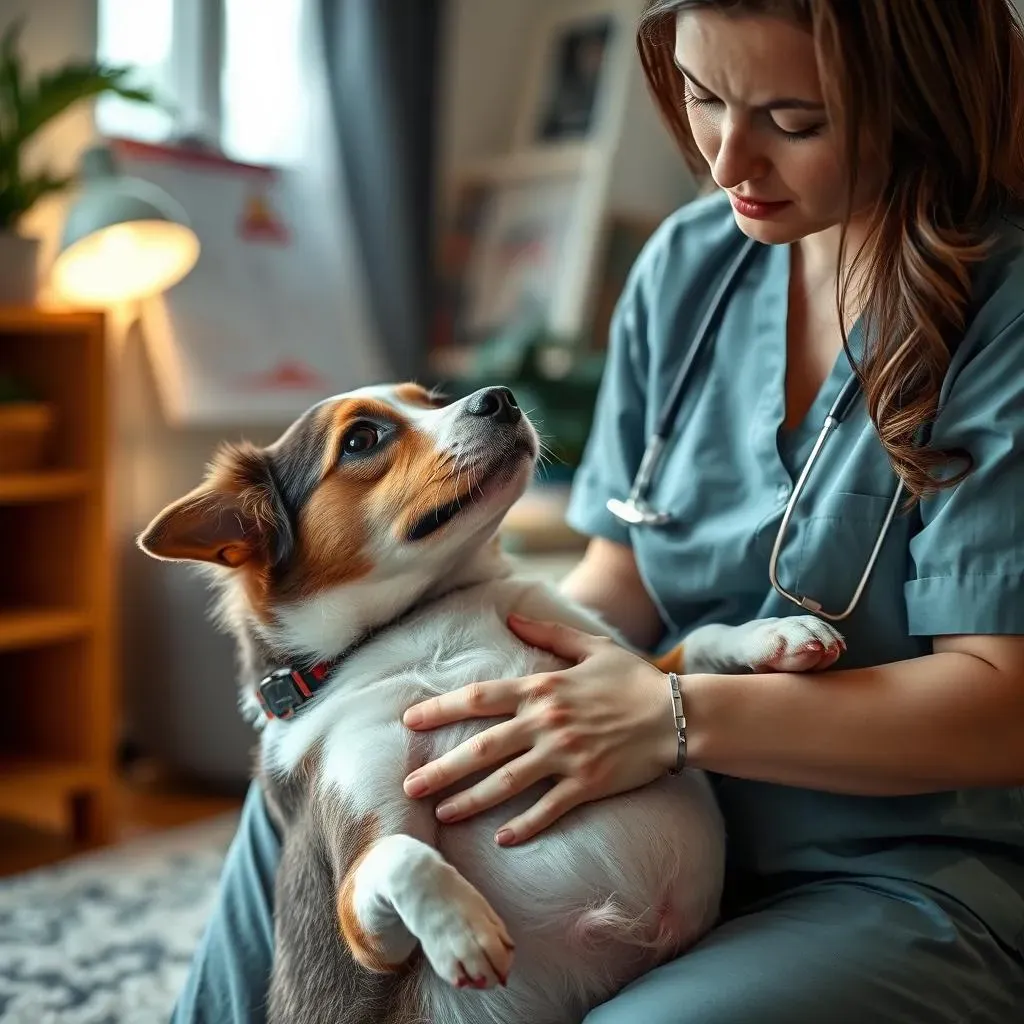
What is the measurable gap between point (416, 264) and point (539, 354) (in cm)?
71

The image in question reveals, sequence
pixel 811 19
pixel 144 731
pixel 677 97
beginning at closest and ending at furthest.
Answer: pixel 811 19, pixel 677 97, pixel 144 731

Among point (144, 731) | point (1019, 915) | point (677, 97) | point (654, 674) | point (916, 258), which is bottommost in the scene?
point (144, 731)

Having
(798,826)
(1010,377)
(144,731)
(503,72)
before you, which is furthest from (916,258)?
(503,72)

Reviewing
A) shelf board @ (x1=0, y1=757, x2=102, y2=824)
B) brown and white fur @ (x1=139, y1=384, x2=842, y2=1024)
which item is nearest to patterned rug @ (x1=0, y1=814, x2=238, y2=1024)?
shelf board @ (x1=0, y1=757, x2=102, y2=824)

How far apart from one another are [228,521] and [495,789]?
0.45 meters

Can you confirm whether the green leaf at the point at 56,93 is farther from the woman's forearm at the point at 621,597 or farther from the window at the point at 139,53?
the woman's forearm at the point at 621,597

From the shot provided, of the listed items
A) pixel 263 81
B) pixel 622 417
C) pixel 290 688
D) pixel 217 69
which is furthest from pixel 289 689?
pixel 263 81

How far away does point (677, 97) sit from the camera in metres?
1.35

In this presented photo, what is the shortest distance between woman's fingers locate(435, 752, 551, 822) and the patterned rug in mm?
1044

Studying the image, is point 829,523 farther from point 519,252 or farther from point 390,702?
point 519,252

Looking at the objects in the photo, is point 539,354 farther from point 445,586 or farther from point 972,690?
point 972,690

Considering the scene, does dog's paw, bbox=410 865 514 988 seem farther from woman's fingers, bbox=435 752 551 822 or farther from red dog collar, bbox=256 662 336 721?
red dog collar, bbox=256 662 336 721

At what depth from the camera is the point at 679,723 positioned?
1.20 meters

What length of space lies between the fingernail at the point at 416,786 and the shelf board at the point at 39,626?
1767 millimetres
